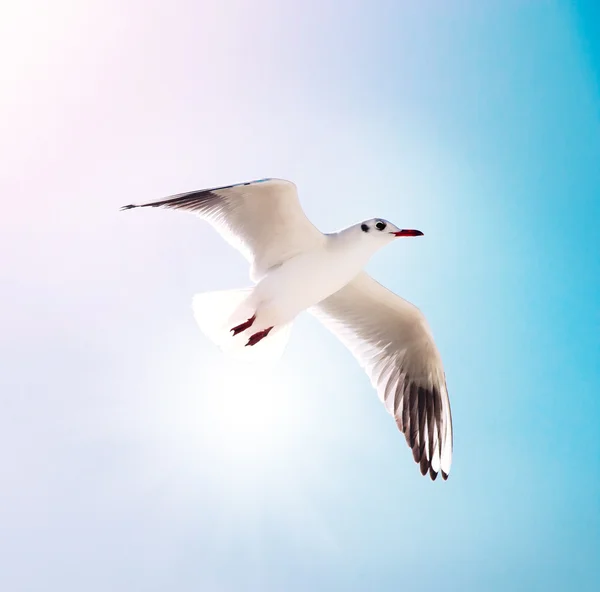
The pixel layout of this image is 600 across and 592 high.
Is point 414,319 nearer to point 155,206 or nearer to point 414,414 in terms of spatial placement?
point 414,414

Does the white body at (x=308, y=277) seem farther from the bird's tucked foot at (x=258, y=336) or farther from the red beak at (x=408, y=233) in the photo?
the red beak at (x=408, y=233)

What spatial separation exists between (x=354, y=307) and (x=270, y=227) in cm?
125

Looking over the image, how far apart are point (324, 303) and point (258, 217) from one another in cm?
130

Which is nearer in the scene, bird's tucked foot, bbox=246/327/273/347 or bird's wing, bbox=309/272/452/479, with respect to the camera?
bird's tucked foot, bbox=246/327/273/347

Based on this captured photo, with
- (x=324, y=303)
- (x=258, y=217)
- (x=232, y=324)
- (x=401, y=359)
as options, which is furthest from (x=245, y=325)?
(x=401, y=359)

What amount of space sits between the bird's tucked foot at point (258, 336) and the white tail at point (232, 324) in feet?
0.11

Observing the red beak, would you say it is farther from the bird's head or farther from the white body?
the white body

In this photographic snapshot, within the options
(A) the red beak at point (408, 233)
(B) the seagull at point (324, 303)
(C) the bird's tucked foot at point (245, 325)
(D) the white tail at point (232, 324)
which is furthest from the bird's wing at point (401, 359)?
(C) the bird's tucked foot at point (245, 325)

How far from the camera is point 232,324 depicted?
6.29 meters

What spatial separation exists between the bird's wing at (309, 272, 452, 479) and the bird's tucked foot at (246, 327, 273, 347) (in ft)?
2.79

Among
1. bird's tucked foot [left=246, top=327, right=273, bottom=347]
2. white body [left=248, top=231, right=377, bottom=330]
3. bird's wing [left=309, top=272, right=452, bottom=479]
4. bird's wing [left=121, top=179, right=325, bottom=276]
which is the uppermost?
bird's wing [left=121, top=179, right=325, bottom=276]

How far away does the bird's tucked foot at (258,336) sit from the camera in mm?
6387

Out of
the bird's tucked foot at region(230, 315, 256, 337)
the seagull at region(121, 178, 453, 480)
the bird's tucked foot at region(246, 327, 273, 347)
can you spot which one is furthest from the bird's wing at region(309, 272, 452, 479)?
the bird's tucked foot at region(230, 315, 256, 337)

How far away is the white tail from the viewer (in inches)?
245
